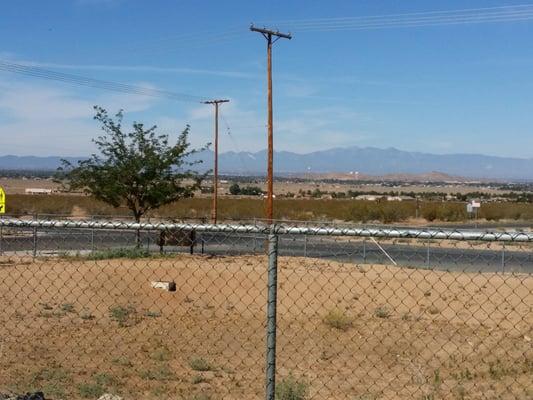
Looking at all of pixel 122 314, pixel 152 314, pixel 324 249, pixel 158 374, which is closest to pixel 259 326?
pixel 152 314

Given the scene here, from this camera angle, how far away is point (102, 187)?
2811 cm

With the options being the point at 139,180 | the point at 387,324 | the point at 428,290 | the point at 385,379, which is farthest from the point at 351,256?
the point at 385,379

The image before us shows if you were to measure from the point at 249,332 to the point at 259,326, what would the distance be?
2.02ft

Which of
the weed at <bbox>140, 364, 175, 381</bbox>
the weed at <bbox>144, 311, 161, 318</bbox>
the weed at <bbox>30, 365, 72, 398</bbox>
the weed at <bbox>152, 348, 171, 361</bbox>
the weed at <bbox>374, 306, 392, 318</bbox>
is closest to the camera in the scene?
the weed at <bbox>30, 365, 72, 398</bbox>

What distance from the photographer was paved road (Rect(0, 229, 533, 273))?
27844mm

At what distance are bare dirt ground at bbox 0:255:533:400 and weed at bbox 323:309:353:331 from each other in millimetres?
30

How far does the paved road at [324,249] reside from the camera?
91.4 feet

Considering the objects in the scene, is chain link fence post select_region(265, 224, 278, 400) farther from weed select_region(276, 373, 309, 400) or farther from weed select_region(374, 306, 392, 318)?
weed select_region(374, 306, 392, 318)

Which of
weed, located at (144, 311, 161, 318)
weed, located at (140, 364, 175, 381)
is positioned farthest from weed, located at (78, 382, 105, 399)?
weed, located at (144, 311, 161, 318)

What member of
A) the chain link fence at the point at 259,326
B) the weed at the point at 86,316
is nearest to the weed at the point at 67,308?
the chain link fence at the point at 259,326

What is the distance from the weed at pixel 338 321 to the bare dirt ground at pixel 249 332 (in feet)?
0.10

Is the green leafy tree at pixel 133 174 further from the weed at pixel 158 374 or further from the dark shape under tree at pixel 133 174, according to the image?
the weed at pixel 158 374

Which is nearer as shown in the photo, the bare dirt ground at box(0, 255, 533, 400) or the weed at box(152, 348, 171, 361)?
the bare dirt ground at box(0, 255, 533, 400)

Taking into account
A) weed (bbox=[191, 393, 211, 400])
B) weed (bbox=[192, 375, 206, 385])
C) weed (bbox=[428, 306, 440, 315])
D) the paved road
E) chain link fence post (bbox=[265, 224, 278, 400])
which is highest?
chain link fence post (bbox=[265, 224, 278, 400])
